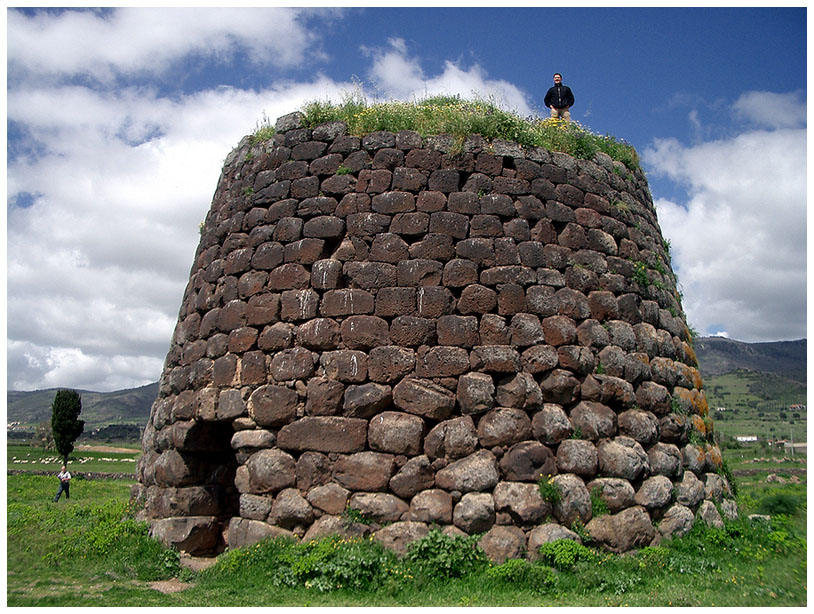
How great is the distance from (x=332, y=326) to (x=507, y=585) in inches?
133

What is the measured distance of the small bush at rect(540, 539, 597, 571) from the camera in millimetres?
6406

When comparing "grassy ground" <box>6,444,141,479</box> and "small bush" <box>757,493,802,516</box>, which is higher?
"small bush" <box>757,493,802,516</box>

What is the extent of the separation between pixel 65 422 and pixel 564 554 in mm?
42788

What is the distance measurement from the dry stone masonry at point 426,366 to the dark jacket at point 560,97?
236 centimetres

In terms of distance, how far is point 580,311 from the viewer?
7875 mm

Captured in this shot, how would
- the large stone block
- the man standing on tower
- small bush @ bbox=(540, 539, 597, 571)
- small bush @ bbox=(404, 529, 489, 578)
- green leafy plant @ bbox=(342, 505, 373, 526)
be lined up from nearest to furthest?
small bush @ bbox=(404, 529, 489, 578) < small bush @ bbox=(540, 539, 597, 571) < green leafy plant @ bbox=(342, 505, 373, 526) < the large stone block < the man standing on tower

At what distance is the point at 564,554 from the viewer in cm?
645

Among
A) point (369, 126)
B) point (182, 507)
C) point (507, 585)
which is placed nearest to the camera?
point (507, 585)

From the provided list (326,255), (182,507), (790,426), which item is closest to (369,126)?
(326,255)

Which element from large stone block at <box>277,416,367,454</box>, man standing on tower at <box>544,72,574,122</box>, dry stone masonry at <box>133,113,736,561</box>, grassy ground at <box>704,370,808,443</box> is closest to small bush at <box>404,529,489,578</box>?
dry stone masonry at <box>133,113,736,561</box>

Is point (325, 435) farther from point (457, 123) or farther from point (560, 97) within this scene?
point (560, 97)

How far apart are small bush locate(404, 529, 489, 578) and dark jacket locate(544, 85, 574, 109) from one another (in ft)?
24.4

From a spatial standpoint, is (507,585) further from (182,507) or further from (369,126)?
(369,126)

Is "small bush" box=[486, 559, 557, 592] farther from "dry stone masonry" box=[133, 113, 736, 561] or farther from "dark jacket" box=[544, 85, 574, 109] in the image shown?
"dark jacket" box=[544, 85, 574, 109]
